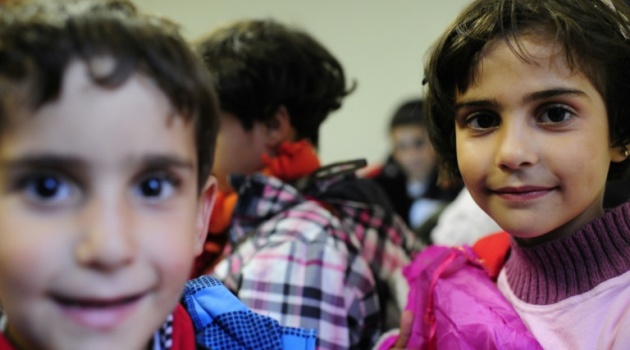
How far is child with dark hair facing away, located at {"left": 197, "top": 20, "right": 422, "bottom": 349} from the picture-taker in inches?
47.9

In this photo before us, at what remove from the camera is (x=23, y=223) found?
2.02 ft

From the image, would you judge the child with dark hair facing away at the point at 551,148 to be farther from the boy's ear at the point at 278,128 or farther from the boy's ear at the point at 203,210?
the boy's ear at the point at 278,128

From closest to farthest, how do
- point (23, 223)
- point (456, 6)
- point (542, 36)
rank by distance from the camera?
point (23, 223) < point (542, 36) < point (456, 6)

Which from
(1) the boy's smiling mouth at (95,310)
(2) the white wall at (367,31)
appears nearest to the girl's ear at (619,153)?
(1) the boy's smiling mouth at (95,310)

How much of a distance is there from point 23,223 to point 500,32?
24.9 inches

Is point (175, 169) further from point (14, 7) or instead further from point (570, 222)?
point (570, 222)

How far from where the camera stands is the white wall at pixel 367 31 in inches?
138

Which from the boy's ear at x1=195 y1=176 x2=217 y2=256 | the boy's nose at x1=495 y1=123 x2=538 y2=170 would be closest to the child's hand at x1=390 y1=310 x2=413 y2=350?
the boy's nose at x1=495 y1=123 x2=538 y2=170

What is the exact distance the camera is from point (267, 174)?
1419mm

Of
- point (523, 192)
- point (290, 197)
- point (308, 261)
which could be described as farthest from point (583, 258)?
point (290, 197)

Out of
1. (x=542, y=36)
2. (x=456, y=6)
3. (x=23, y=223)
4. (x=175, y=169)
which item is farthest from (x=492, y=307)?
(x=456, y=6)

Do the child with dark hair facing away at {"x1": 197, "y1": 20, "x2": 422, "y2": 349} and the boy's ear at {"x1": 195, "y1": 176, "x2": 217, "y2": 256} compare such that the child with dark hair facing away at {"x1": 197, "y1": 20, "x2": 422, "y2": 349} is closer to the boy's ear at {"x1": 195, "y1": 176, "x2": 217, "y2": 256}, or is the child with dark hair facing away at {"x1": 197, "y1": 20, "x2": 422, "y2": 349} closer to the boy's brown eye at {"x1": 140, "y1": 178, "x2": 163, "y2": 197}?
the boy's ear at {"x1": 195, "y1": 176, "x2": 217, "y2": 256}

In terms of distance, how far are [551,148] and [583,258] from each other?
16 centimetres

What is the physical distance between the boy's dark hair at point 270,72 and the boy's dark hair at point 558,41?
17.8 inches
